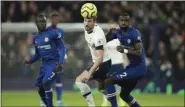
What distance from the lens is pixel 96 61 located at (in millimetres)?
12320

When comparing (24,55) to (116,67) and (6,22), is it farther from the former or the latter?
(116,67)

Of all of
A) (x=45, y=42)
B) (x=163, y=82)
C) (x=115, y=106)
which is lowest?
(x=163, y=82)

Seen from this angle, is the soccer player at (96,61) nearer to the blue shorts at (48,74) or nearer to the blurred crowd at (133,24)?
the blue shorts at (48,74)

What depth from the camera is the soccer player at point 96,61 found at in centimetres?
1238

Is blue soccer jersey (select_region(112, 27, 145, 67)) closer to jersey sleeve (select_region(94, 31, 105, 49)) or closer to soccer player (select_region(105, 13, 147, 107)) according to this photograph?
soccer player (select_region(105, 13, 147, 107))

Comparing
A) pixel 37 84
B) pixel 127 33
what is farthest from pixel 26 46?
pixel 127 33

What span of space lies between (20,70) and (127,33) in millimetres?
11277

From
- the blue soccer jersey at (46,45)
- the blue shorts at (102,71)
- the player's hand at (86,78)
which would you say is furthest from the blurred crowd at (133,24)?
the player's hand at (86,78)

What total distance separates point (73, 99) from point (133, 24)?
4.88 meters

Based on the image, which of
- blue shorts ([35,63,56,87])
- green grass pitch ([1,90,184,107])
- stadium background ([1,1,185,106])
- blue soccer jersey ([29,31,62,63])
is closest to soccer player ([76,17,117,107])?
blue shorts ([35,63,56,87])

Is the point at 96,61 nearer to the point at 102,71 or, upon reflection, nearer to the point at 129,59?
the point at 102,71

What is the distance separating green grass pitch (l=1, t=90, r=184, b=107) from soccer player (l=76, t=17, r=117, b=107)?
440 centimetres

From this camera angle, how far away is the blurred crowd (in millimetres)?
23062

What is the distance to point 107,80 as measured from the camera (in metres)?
13.0
